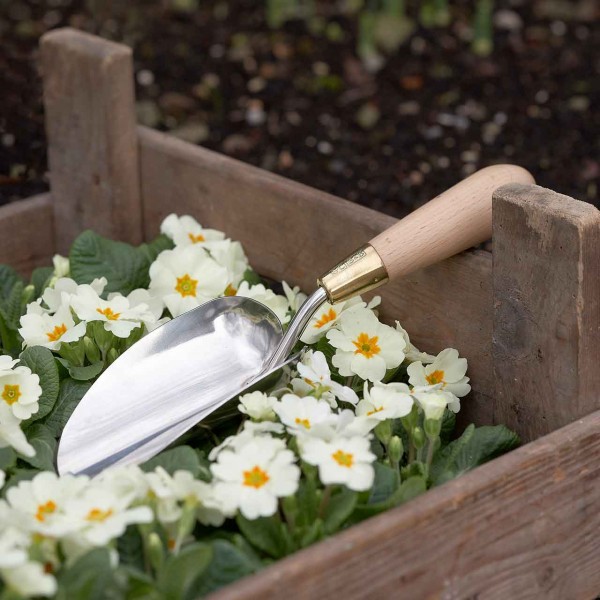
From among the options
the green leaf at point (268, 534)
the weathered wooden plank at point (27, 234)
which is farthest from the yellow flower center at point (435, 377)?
the weathered wooden plank at point (27, 234)

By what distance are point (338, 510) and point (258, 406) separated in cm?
16

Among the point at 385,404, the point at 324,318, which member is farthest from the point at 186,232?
the point at 385,404

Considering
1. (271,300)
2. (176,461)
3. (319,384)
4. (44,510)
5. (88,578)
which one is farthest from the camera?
(271,300)

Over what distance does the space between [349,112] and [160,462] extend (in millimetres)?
1708

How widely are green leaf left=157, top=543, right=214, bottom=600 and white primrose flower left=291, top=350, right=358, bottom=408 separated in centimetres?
31

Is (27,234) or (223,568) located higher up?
(223,568)

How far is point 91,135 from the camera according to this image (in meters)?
1.81

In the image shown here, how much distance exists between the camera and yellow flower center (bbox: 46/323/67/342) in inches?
55.2

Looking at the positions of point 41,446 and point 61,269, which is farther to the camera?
point 61,269

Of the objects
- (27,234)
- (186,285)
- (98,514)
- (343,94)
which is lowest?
(343,94)

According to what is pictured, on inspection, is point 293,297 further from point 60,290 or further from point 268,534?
point 268,534

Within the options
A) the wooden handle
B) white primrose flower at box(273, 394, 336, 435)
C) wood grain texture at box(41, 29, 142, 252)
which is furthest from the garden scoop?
wood grain texture at box(41, 29, 142, 252)

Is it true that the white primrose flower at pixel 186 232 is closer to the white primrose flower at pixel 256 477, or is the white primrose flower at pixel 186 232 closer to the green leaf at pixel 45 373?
the green leaf at pixel 45 373

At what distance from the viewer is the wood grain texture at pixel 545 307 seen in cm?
118
